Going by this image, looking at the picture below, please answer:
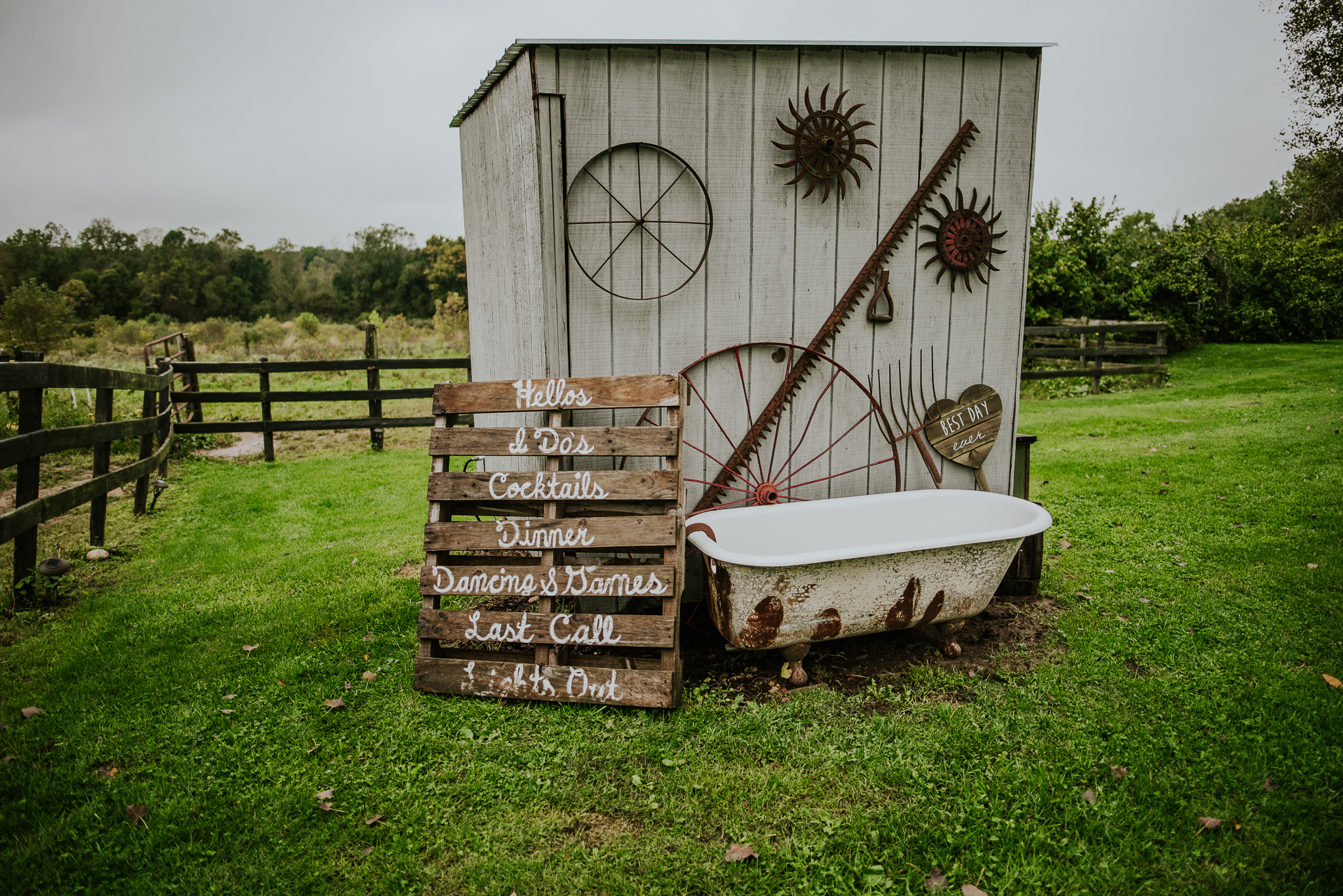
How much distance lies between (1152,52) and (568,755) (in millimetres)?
10819

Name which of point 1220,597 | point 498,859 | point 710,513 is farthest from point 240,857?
point 1220,597

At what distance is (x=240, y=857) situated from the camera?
1.83m

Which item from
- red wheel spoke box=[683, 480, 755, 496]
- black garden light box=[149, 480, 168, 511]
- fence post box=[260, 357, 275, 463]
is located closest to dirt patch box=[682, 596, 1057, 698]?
red wheel spoke box=[683, 480, 755, 496]

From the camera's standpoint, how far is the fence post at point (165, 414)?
5.82 metres

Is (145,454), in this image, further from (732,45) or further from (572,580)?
(732,45)

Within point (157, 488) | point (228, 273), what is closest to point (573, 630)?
point (157, 488)

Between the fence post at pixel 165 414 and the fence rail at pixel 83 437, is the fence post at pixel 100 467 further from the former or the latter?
the fence post at pixel 165 414

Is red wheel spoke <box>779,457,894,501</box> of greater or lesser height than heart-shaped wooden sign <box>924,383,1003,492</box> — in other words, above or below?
below

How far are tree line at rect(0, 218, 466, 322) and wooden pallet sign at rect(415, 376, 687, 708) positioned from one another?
28.3 metres

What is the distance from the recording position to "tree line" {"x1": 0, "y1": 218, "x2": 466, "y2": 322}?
97.2ft

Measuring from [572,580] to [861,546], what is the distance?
1331 mm

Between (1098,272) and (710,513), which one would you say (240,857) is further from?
(1098,272)

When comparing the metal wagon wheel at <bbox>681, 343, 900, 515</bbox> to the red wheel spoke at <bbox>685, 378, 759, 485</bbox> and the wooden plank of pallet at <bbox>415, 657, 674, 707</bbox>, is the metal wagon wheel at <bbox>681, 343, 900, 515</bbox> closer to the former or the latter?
the red wheel spoke at <bbox>685, 378, 759, 485</bbox>

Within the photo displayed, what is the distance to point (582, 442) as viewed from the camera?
2793 millimetres
